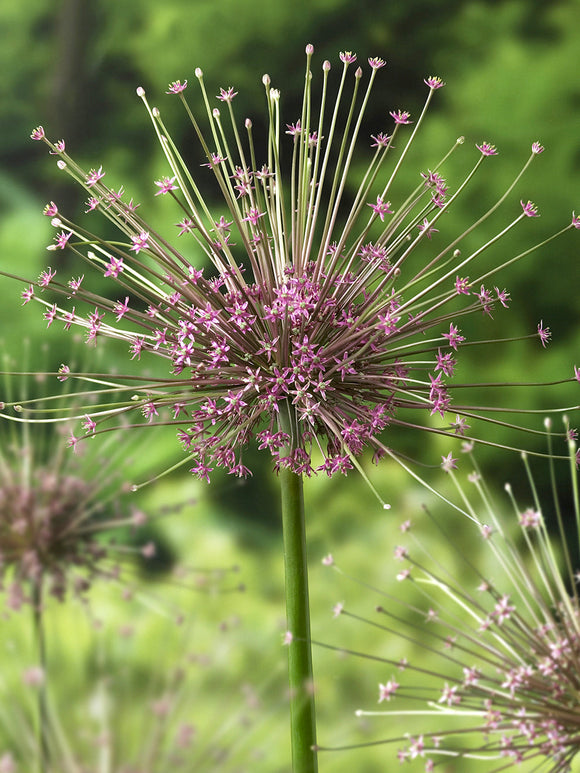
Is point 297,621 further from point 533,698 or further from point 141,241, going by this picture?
point 141,241

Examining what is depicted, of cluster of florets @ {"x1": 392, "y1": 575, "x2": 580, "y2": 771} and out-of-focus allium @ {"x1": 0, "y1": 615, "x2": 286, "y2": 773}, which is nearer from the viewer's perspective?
out-of-focus allium @ {"x1": 0, "y1": 615, "x2": 286, "y2": 773}

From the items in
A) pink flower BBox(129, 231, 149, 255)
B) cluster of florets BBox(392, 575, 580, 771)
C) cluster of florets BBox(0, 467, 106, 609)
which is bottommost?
cluster of florets BBox(392, 575, 580, 771)

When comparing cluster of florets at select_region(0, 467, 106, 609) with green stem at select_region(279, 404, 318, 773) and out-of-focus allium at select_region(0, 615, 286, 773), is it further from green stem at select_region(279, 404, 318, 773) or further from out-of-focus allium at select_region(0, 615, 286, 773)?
green stem at select_region(279, 404, 318, 773)

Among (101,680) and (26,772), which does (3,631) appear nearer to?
(26,772)

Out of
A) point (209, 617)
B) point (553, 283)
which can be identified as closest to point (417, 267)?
point (553, 283)

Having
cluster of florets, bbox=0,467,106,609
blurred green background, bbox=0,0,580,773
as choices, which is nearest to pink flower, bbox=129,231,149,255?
cluster of florets, bbox=0,467,106,609
